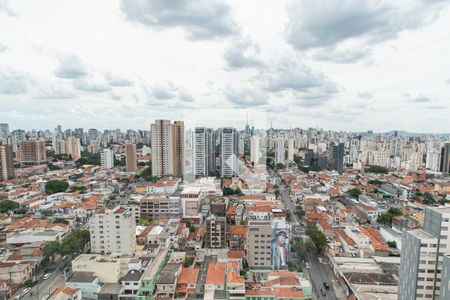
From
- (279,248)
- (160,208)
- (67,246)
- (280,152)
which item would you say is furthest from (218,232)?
(280,152)

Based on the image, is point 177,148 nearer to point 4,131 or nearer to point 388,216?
point 388,216

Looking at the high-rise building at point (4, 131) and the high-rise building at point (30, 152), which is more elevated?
the high-rise building at point (4, 131)

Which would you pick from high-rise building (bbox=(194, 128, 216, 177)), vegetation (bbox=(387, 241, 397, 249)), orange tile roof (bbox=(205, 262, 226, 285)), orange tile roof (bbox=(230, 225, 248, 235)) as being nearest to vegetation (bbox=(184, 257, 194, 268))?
orange tile roof (bbox=(205, 262, 226, 285))

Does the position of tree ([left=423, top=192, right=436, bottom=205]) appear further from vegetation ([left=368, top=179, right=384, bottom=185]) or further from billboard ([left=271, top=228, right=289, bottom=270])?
billboard ([left=271, top=228, right=289, bottom=270])

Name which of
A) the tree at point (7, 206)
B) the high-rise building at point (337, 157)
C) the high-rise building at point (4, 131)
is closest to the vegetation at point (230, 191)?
the tree at point (7, 206)

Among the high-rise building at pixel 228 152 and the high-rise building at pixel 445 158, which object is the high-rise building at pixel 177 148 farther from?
the high-rise building at pixel 445 158
